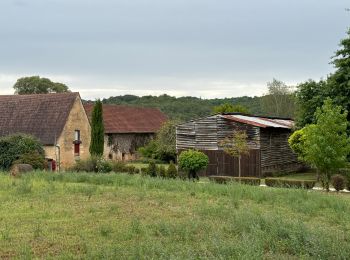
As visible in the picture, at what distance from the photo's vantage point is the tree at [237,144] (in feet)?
117

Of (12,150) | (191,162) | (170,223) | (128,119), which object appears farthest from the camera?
(128,119)

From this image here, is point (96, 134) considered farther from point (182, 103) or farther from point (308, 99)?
point (182, 103)

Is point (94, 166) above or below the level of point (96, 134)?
below

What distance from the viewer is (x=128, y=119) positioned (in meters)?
60.9

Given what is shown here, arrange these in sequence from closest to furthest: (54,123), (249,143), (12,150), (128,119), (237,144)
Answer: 1. (237,144)
2. (12,150)
3. (249,143)
4. (54,123)
5. (128,119)

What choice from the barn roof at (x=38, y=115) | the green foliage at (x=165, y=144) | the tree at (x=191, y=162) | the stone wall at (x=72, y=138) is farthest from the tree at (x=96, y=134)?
the tree at (x=191, y=162)

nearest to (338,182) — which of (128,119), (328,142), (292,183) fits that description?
(292,183)

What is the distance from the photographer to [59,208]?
1399 cm

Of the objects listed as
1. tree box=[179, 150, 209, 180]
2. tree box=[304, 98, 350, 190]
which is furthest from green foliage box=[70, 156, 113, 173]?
tree box=[304, 98, 350, 190]

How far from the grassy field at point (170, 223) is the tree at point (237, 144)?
16.4 meters

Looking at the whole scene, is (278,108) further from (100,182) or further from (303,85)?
(100,182)

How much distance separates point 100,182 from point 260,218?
12035 millimetres

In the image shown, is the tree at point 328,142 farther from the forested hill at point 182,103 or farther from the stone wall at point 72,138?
the forested hill at point 182,103

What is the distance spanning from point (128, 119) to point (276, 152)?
25.8 m
